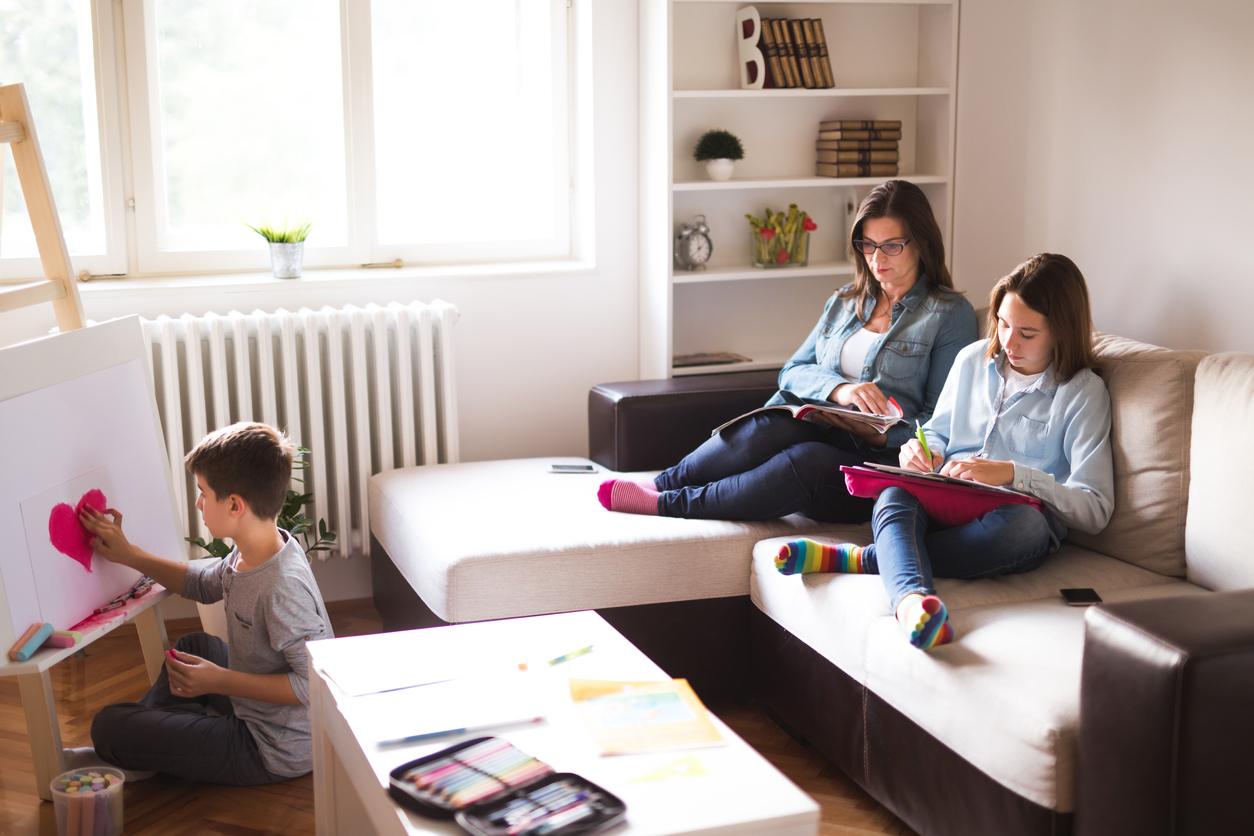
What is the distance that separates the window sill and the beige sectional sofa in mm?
619

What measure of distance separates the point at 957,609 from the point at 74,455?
5.43ft

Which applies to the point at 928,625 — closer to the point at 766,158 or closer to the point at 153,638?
the point at 153,638

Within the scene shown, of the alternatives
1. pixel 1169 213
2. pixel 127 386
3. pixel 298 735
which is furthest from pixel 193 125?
pixel 1169 213

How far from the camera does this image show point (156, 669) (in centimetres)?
238

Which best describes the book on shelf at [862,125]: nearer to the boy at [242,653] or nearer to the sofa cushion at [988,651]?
the sofa cushion at [988,651]

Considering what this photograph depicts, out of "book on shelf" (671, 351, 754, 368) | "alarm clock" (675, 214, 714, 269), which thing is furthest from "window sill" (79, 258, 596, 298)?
"book on shelf" (671, 351, 754, 368)

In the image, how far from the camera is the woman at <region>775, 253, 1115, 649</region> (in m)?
2.10

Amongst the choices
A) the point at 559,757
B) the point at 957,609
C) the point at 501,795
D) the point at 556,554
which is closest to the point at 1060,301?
the point at 957,609

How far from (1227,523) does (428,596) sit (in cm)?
159

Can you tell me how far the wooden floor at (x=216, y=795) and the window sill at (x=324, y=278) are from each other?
105cm

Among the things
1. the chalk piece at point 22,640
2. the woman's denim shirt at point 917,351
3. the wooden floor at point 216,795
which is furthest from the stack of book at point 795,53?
the chalk piece at point 22,640

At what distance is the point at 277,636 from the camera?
2072mm

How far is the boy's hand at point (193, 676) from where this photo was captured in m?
2.08

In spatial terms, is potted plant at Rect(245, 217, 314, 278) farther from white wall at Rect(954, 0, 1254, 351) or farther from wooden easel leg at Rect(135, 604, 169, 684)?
white wall at Rect(954, 0, 1254, 351)
